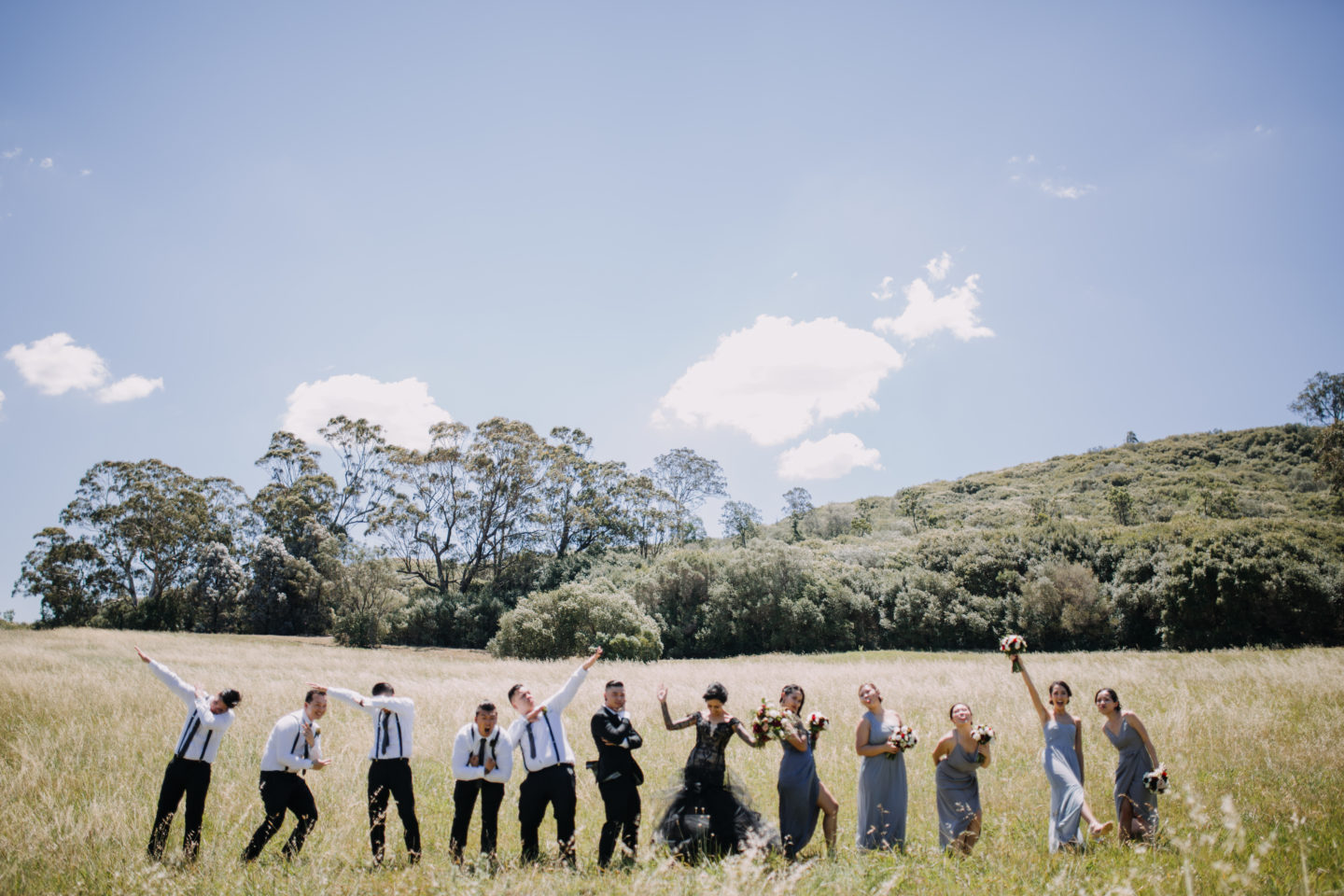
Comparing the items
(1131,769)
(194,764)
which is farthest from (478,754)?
(1131,769)

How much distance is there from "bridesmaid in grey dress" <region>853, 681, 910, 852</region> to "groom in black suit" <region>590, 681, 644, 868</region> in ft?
6.89

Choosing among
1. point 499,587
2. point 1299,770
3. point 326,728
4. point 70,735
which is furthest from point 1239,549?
point 499,587

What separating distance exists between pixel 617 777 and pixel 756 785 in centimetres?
359

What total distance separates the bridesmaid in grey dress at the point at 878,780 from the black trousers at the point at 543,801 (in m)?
2.70

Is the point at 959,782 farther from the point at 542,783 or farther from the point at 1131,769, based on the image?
the point at 542,783

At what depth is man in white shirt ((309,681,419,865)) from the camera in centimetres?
598

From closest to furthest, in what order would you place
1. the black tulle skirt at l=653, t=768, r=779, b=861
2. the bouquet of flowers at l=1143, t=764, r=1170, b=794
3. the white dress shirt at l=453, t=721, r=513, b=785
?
the black tulle skirt at l=653, t=768, r=779, b=861 → the bouquet of flowers at l=1143, t=764, r=1170, b=794 → the white dress shirt at l=453, t=721, r=513, b=785

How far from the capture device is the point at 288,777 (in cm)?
592

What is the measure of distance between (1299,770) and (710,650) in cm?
3377

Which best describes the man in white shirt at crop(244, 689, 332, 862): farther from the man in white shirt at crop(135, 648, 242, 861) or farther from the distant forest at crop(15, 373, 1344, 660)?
the distant forest at crop(15, 373, 1344, 660)

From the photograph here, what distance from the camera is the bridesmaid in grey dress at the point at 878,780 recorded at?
5875 millimetres

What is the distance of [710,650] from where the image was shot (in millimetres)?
40219

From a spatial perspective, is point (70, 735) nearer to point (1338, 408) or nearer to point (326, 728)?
point (326, 728)

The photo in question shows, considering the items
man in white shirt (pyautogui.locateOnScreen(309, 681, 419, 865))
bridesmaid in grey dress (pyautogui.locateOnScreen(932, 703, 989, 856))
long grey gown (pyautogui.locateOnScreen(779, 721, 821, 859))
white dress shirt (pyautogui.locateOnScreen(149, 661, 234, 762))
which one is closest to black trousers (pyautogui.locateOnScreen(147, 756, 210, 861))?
white dress shirt (pyautogui.locateOnScreen(149, 661, 234, 762))
